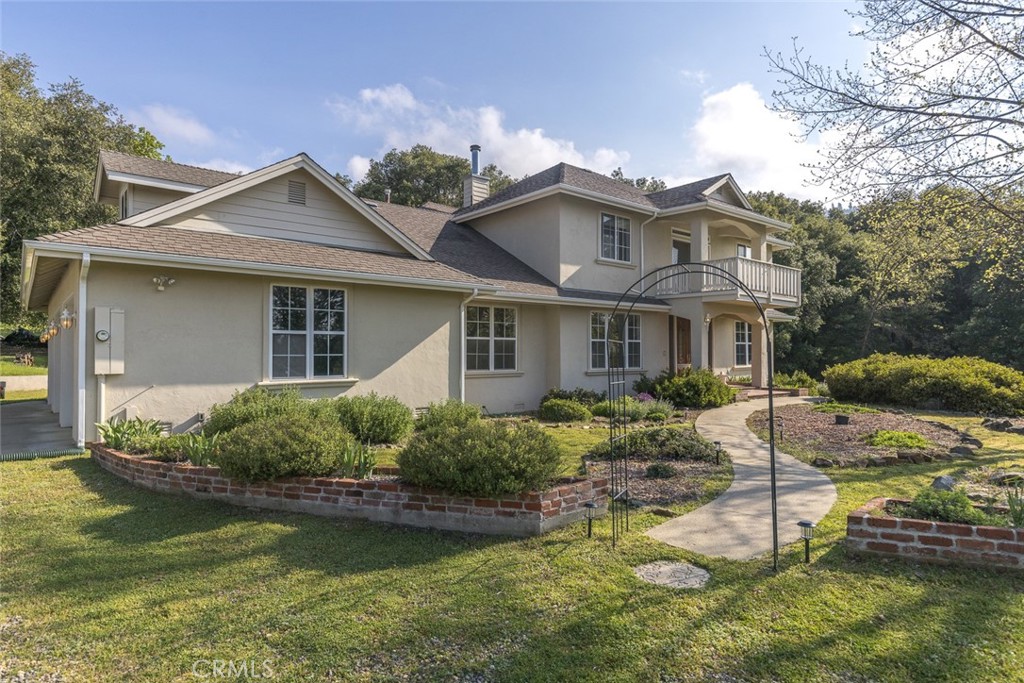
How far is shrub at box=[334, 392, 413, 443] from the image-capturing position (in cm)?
891

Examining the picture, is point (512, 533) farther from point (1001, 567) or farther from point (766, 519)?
point (1001, 567)

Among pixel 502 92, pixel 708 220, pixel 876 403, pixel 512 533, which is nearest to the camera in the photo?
pixel 512 533

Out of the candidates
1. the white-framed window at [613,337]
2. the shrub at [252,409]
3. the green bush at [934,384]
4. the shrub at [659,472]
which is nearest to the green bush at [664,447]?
the shrub at [659,472]

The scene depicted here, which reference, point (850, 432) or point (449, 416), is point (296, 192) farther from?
point (850, 432)

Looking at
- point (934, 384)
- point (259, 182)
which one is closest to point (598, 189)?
point (259, 182)

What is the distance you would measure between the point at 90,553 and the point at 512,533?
11.8ft

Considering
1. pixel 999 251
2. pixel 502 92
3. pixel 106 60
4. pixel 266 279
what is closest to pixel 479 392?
pixel 266 279

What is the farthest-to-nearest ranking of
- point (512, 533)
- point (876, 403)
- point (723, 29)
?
point (876, 403) → point (723, 29) → point (512, 533)

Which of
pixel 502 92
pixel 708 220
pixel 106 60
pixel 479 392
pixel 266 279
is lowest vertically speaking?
pixel 479 392

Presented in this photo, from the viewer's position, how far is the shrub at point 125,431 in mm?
7398

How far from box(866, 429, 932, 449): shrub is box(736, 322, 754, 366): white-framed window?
11.8 metres

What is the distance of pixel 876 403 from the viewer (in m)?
15.9

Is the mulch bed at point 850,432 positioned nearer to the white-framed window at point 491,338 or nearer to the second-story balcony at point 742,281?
the second-story balcony at point 742,281

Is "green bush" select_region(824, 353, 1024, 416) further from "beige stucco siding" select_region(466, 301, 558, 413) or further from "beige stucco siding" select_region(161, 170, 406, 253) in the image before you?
"beige stucco siding" select_region(161, 170, 406, 253)
